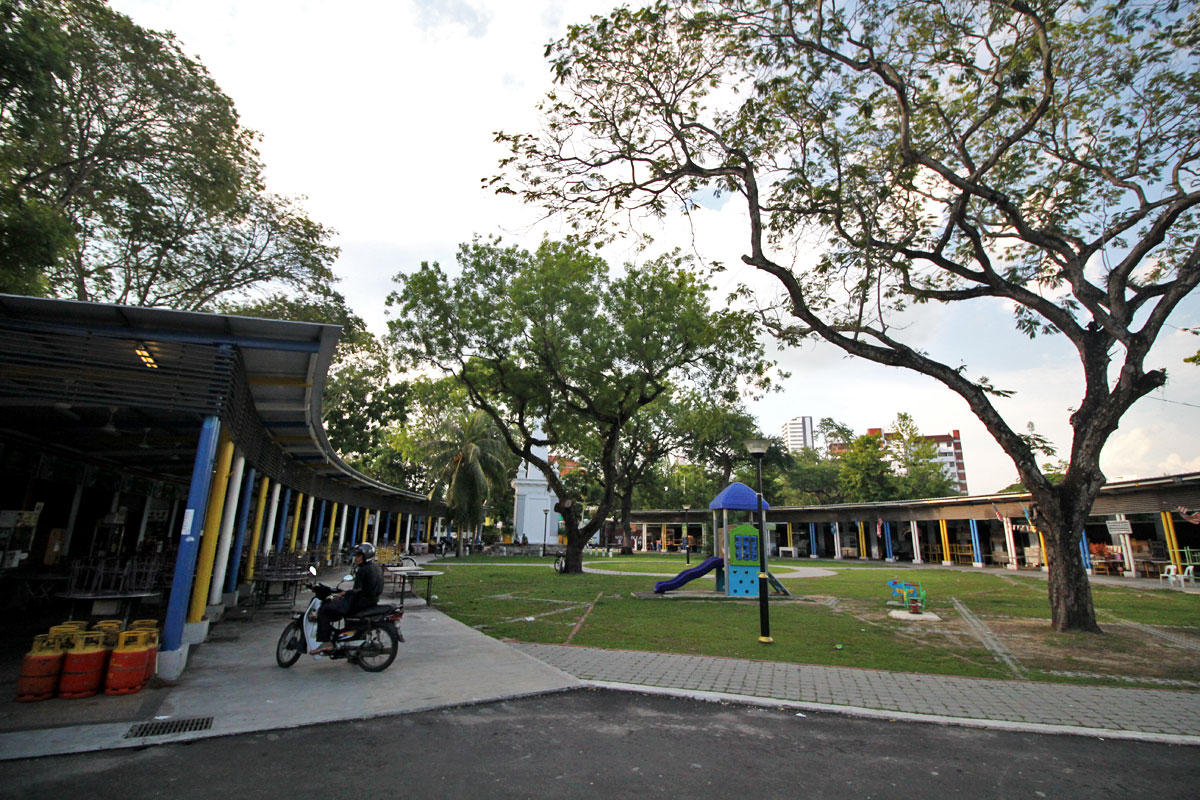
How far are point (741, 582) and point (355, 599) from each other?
1113 cm

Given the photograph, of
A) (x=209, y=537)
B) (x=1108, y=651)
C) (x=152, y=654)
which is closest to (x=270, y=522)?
(x=209, y=537)

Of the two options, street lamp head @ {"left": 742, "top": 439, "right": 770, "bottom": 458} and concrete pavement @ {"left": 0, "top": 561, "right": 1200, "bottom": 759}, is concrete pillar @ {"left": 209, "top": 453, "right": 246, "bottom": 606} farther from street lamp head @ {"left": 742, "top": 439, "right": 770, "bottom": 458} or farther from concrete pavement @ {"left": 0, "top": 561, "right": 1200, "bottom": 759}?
street lamp head @ {"left": 742, "top": 439, "right": 770, "bottom": 458}

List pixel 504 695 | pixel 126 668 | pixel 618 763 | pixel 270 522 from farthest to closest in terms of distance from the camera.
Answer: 1. pixel 270 522
2. pixel 504 695
3. pixel 126 668
4. pixel 618 763

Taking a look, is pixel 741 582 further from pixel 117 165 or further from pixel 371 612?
pixel 117 165

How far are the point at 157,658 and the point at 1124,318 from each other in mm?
14756

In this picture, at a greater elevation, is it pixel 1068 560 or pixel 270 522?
pixel 270 522

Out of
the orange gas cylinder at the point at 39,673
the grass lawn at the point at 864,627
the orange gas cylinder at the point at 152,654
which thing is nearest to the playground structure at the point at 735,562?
the grass lawn at the point at 864,627

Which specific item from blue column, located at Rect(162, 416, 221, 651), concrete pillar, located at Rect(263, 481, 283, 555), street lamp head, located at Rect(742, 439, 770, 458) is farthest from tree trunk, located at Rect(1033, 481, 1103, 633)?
concrete pillar, located at Rect(263, 481, 283, 555)

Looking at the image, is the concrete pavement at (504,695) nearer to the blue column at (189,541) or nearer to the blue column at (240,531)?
→ the blue column at (189,541)

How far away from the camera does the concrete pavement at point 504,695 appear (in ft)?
15.8

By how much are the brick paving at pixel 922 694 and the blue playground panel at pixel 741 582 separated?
26.5 ft

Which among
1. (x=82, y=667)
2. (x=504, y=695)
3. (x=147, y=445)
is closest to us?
(x=82, y=667)

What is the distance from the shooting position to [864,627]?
1059 cm

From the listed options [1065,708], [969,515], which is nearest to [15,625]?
[1065,708]
